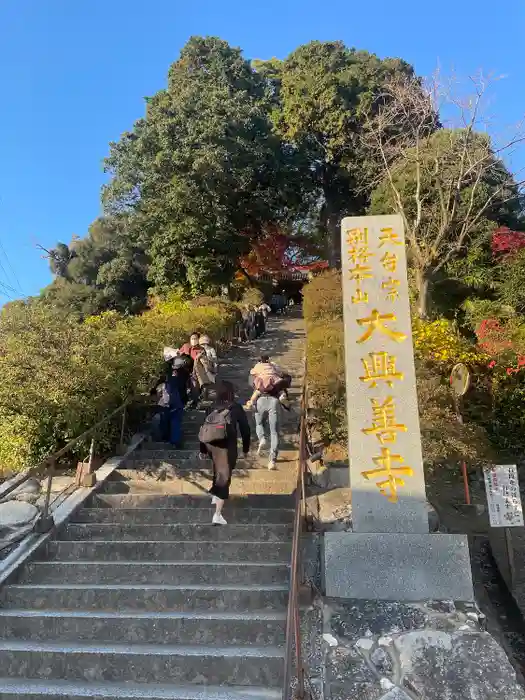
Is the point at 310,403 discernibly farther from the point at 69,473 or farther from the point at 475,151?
the point at 475,151

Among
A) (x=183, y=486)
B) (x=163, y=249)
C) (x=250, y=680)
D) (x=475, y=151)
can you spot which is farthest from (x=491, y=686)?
(x=163, y=249)

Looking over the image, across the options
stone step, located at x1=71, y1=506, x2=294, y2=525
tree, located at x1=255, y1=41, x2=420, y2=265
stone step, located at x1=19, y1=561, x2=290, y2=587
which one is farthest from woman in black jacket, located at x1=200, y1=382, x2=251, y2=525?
tree, located at x1=255, y1=41, x2=420, y2=265

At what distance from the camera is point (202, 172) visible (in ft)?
68.6

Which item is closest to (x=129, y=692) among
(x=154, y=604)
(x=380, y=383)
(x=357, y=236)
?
(x=154, y=604)

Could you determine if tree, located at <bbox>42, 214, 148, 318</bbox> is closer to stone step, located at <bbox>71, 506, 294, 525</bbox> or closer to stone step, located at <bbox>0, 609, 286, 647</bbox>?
stone step, located at <bbox>71, 506, 294, 525</bbox>

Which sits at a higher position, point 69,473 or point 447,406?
point 447,406

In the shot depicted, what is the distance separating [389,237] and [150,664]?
4.55m

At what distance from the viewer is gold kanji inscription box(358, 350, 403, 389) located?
5277 millimetres

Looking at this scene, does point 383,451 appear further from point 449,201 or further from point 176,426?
point 449,201

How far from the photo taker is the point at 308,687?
3.91m

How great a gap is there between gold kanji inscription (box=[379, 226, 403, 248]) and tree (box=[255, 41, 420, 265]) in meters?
18.0

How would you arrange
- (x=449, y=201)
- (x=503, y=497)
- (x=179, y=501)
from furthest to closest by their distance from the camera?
(x=449, y=201), (x=503, y=497), (x=179, y=501)

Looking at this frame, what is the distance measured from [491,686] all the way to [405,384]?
2567 mm

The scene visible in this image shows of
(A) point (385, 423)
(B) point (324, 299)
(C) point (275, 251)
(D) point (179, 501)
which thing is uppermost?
(C) point (275, 251)
